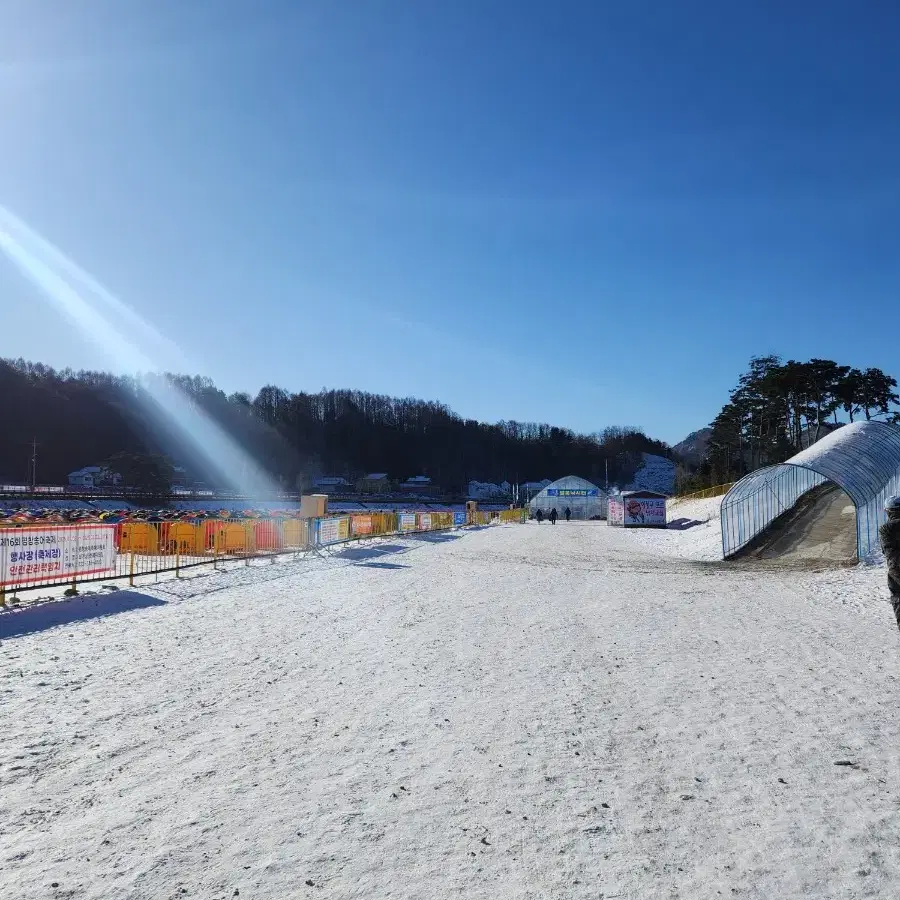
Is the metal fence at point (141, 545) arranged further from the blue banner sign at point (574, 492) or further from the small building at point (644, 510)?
the blue banner sign at point (574, 492)

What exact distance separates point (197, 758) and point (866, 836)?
15.0 feet

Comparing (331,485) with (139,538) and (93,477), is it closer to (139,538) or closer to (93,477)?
(93,477)

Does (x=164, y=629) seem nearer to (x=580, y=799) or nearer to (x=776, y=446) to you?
(x=580, y=799)

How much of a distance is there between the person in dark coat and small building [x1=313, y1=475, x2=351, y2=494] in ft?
324

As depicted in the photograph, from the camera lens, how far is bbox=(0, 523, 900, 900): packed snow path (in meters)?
3.45

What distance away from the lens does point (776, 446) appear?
180 ft

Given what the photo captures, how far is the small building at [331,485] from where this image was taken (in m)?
110

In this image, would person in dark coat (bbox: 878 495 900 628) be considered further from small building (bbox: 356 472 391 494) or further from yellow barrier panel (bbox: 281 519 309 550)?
small building (bbox: 356 472 391 494)

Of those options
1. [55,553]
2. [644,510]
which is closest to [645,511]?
[644,510]

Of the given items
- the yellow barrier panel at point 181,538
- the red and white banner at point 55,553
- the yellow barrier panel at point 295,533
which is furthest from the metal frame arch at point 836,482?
the red and white banner at point 55,553

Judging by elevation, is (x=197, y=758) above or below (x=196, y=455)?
below

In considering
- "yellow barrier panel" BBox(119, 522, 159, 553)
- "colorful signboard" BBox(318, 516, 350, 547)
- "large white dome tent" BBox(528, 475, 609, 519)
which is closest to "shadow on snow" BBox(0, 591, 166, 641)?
"yellow barrier panel" BBox(119, 522, 159, 553)

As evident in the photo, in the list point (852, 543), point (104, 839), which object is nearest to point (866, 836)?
point (104, 839)

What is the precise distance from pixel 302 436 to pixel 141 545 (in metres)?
133
